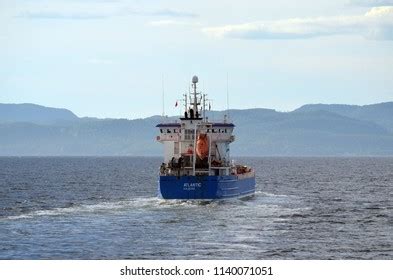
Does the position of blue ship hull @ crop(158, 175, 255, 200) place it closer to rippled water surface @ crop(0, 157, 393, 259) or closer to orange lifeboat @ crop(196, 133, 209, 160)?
rippled water surface @ crop(0, 157, 393, 259)

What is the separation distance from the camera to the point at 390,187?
5615 inches

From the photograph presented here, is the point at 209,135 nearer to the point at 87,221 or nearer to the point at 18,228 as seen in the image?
the point at 87,221

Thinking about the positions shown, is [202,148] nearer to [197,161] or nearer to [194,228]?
[197,161]

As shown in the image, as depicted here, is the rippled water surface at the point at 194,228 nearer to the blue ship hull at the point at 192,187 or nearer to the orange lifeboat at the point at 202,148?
the blue ship hull at the point at 192,187

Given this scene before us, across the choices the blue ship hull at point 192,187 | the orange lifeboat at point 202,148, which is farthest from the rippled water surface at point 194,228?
the orange lifeboat at point 202,148

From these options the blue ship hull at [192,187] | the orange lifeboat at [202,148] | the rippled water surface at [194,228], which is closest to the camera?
the rippled water surface at [194,228]

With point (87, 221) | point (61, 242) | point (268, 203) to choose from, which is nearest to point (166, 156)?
point (268, 203)

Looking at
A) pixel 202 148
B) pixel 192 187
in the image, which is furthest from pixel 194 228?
pixel 202 148

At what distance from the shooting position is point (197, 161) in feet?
322

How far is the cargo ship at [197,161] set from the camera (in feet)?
310

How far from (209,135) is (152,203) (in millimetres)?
9702

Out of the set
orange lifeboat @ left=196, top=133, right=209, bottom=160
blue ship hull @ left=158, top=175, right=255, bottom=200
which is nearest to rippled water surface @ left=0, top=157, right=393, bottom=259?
blue ship hull @ left=158, top=175, right=255, bottom=200

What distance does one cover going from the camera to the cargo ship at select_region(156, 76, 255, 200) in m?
94.6

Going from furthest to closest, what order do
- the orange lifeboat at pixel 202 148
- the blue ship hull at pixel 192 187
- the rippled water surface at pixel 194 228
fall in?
1. the orange lifeboat at pixel 202 148
2. the blue ship hull at pixel 192 187
3. the rippled water surface at pixel 194 228
